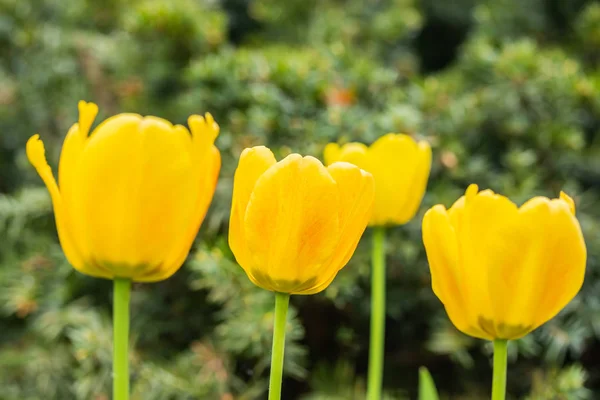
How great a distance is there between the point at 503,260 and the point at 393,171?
252 millimetres

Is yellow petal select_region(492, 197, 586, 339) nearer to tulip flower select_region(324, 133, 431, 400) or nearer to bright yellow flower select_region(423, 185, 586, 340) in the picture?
bright yellow flower select_region(423, 185, 586, 340)

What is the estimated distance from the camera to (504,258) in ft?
1.13

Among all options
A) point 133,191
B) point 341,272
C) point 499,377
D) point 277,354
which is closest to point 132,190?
point 133,191

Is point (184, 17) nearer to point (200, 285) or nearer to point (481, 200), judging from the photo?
point (200, 285)

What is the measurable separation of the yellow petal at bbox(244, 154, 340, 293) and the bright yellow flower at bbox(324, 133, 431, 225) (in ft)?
0.72

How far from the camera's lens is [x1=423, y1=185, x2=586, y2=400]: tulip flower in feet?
1.11

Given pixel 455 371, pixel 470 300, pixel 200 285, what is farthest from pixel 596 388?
pixel 470 300

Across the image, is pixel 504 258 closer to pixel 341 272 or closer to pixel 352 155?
pixel 352 155

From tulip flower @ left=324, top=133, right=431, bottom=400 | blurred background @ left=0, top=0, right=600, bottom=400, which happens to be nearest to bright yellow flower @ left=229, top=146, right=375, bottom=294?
tulip flower @ left=324, top=133, right=431, bottom=400

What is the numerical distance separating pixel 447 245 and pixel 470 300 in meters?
0.03

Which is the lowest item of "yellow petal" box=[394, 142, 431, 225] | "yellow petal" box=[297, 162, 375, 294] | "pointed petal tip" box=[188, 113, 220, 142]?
"yellow petal" box=[394, 142, 431, 225]

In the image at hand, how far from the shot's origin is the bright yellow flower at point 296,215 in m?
0.33

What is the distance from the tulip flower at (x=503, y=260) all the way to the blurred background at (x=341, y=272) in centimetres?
40

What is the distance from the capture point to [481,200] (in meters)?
0.34
